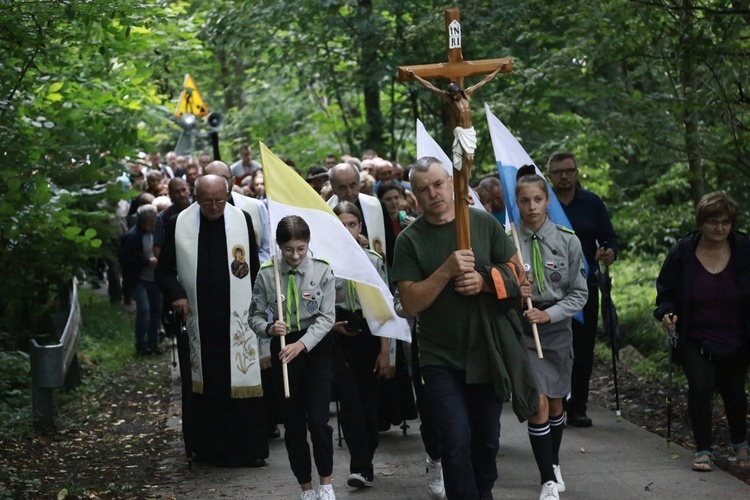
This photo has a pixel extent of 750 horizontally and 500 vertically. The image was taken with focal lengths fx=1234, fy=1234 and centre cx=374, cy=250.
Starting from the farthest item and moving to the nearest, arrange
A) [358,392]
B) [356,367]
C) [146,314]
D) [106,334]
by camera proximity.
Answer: [106,334] → [146,314] → [356,367] → [358,392]

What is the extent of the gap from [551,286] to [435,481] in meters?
1.56

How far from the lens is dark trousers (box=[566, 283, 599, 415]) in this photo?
34.4 ft

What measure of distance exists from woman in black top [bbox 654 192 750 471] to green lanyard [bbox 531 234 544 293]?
135 cm

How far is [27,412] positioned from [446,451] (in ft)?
20.6

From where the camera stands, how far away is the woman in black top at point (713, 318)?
865cm

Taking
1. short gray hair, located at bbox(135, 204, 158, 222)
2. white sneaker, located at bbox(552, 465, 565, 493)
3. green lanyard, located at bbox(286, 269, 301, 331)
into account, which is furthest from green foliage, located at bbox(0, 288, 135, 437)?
white sneaker, located at bbox(552, 465, 565, 493)

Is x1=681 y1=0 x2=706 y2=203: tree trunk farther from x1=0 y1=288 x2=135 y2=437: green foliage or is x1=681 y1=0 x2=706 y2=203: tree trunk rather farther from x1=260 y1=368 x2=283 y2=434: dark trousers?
x1=0 y1=288 x2=135 y2=437: green foliage

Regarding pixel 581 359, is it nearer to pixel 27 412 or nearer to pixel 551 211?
pixel 551 211

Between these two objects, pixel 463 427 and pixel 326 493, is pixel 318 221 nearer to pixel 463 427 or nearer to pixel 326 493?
pixel 326 493

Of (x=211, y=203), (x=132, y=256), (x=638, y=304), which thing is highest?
(x=211, y=203)

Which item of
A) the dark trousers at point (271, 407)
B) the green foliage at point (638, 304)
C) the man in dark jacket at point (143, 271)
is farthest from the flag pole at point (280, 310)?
the man in dark jacket at point (143, 271)

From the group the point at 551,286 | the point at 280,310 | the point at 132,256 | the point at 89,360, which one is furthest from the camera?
the point at 132,256

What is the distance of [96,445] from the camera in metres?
10.9

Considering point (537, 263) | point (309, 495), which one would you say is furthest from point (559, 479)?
point (309, 495)
